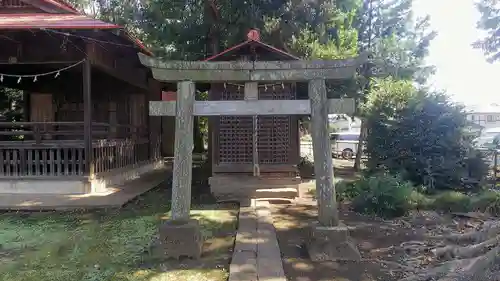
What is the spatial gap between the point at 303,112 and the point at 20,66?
8514 millimetres

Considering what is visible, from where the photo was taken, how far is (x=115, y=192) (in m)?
10.7

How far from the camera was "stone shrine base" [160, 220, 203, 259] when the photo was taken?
18.5ft

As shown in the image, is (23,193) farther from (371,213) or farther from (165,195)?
(371,213)

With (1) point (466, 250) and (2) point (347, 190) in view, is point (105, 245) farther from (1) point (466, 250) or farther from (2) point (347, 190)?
(2) point (347, 190)

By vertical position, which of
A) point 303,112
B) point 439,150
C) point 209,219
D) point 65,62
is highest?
point 65,62

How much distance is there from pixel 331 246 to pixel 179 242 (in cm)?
205

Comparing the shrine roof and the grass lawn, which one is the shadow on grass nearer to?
the grass lawn

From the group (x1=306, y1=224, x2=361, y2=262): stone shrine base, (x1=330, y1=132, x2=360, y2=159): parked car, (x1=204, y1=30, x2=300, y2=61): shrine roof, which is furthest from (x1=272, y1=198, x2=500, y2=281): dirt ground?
(x1=330, y1=132, x2=360, y2=159): parked car

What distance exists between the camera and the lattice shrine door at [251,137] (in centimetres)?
1048

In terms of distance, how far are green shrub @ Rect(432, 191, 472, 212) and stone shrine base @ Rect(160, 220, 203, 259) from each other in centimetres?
553

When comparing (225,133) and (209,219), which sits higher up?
(225,133)

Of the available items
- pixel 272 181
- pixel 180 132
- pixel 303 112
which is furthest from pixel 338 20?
pixel 180 132

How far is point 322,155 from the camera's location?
6.02 meters

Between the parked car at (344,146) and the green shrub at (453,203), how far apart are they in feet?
54.4
